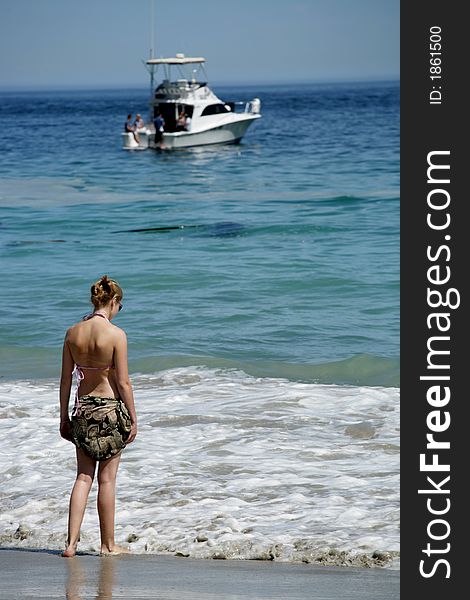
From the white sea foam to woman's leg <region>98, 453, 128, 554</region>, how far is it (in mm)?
373

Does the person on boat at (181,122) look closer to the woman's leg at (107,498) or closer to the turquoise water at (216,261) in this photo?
the turquoise water at (216,261)

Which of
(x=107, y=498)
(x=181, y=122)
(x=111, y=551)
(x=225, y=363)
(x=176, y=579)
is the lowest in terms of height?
(x=225, y=363)

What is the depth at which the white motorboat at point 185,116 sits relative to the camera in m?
45.3

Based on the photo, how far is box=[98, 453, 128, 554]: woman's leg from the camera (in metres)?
5.70

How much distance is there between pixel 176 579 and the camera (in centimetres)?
521

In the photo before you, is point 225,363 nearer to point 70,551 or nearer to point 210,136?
point 70,551

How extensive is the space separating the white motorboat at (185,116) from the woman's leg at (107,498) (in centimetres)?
4000

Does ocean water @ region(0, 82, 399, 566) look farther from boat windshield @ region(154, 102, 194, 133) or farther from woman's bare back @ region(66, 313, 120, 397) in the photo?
boat windshield @ region(154, 102, 194, 133)

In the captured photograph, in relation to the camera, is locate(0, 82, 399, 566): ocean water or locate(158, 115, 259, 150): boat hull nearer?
locate(0, 82, 399, 566): ocean water

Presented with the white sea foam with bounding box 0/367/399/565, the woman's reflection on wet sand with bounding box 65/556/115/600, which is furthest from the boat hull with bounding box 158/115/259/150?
the woman's reflection on wet sand with bounding box 65/556/115/600

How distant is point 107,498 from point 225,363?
5774mm

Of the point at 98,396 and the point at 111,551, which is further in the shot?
the point at 111,551

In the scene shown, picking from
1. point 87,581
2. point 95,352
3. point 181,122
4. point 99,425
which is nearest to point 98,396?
point 99,425

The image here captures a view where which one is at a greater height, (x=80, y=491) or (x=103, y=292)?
(x=103, y=292)
